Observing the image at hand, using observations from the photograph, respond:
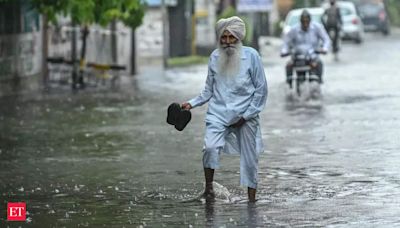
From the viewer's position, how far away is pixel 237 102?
1072 cm

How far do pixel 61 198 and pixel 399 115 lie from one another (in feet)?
29.0

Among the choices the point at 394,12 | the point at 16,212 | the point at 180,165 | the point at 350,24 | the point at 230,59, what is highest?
the point at 230,59

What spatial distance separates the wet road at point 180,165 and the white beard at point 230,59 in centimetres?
111

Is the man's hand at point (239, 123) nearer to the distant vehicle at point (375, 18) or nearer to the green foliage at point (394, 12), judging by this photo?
the distant vehicle at point (375, 18)

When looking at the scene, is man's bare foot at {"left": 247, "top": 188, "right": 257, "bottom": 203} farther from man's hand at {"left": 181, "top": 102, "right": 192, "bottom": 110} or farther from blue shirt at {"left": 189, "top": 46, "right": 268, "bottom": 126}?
man's hand at {"left": 181, "top": 102, "right": 192, "bottom": 110}

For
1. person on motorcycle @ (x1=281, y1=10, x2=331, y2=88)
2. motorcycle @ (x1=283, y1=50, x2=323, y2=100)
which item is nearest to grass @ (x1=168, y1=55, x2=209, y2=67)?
motorcycle @ (x1=283, y1=50, x2=323, y2=100)

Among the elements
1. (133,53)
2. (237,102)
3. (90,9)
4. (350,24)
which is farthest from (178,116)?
(350,24)

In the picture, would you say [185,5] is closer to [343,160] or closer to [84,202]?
[343,160]

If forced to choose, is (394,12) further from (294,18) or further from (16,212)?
(16,212)

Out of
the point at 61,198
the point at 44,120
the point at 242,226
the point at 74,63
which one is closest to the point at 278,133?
the point at 44,120

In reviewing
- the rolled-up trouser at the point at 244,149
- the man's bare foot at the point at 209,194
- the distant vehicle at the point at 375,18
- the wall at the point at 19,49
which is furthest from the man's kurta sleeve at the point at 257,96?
the distant vehicle at the point at 375,18

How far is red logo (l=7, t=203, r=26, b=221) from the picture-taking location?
10086mm

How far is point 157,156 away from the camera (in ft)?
47.6

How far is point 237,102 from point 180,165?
9.91ft
